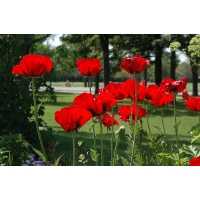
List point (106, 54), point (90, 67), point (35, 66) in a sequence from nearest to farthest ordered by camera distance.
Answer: point (35, 66), point (90, 67), point (106, 54)

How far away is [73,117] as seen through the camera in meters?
1.21

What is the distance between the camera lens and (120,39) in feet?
57.8

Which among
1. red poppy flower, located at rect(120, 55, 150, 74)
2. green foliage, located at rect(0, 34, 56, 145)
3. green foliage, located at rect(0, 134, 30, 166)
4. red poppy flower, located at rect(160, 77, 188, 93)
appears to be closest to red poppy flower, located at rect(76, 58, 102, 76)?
red poppy flower, located at rect(120, 55, 150, 74)

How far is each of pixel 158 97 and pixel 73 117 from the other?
658 mm

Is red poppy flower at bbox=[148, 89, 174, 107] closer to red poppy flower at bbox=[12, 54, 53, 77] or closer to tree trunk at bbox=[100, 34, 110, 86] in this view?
red poppy flower at bbox=[12, 54, 53, 77]

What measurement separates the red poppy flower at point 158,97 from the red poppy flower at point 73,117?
1.95 ft

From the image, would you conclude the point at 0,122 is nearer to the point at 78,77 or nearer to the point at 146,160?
the point at 146,160

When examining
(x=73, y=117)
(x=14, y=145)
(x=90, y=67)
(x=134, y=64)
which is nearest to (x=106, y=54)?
(x=14, y=145)

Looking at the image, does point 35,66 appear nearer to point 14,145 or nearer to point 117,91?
point 117,91

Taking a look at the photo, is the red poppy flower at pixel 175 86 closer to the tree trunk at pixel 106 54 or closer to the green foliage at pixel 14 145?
the green foliage at pixel 14 145

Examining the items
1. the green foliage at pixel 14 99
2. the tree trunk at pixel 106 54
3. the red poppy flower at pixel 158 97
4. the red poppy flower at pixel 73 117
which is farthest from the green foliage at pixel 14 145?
the tree trunk at pixel 106 54

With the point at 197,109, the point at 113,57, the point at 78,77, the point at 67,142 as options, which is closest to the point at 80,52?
the point at 113,57

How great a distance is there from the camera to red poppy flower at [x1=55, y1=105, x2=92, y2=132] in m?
1.20
